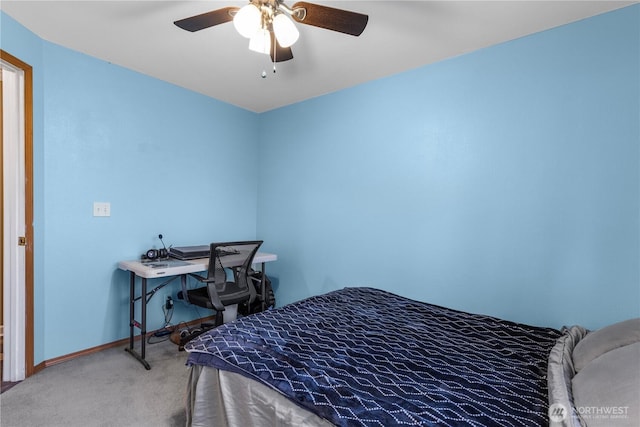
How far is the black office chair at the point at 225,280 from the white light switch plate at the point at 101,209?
874 mm

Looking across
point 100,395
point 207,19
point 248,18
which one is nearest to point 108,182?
point 100,395

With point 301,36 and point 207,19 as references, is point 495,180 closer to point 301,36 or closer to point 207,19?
point 301,36

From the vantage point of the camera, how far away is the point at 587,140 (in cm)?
185

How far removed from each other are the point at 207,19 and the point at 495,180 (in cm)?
209

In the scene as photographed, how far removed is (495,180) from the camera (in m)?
2.17

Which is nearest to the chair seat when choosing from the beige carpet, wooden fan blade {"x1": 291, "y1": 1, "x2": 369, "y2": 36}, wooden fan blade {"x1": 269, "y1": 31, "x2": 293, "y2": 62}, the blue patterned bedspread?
the beige carpet

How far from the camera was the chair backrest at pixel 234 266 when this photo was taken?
8.09ft

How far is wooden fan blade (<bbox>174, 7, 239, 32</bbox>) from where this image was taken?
1.54m

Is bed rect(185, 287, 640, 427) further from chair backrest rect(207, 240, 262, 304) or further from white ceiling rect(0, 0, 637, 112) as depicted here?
white ceiling rect(0, 0, 637, 112)

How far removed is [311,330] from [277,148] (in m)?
2.45

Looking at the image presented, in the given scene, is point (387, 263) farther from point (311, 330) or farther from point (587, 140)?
point (587, 140)

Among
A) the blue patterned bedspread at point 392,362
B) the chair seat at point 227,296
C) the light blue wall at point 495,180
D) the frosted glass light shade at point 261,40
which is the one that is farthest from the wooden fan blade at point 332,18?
the chair seat at point 227,296

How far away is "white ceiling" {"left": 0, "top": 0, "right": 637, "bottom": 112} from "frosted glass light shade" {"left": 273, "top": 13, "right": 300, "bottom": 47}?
0.39m

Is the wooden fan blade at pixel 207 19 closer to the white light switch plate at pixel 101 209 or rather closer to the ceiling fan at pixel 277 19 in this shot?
the ceiling fan at pixel 277 19
